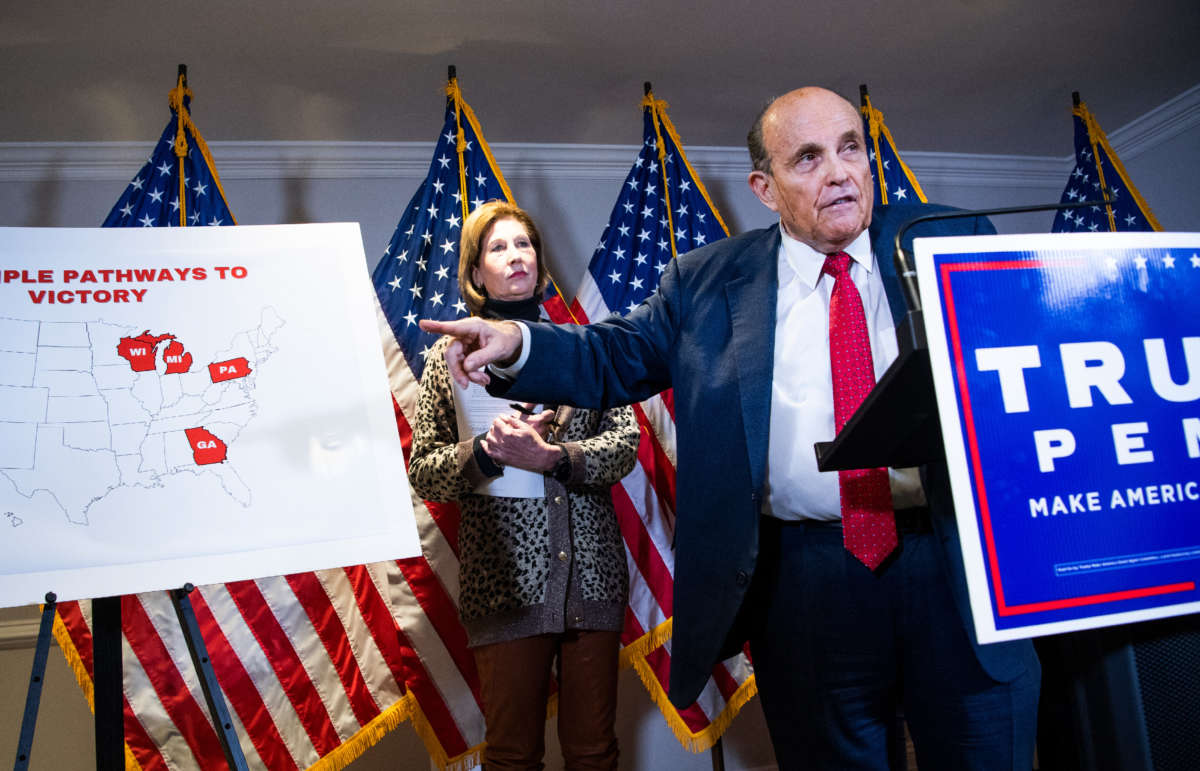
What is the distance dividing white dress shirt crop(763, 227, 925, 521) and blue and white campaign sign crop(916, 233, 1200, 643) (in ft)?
1.18

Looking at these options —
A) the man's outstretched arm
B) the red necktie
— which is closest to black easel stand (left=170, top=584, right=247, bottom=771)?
the man's outstretched arm

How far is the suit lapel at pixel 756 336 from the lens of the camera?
110cm

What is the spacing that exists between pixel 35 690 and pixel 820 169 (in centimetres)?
134

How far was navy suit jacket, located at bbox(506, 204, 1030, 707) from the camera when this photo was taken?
3.54 ft

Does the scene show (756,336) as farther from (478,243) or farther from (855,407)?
(478,243)

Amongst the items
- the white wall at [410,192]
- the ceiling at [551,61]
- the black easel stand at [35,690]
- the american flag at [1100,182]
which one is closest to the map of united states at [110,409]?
the black easel stand at [35,690]

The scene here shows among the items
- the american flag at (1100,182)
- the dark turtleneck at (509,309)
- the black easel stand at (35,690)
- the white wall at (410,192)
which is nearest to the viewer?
the black easel stand at (35,690)

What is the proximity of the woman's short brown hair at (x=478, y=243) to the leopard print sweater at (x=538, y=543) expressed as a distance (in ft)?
0.81

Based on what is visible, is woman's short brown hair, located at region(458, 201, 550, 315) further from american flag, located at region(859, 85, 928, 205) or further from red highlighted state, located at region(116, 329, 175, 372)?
american flag, located at region(859, 85, 928, 205)

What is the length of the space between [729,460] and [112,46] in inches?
89.2

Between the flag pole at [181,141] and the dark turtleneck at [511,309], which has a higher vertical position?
the flag pole at [181,141]

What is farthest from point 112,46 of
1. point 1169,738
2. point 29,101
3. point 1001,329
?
point 1169,738

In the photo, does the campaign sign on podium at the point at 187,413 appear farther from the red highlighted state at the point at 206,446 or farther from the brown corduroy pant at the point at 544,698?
the brown corduroy pant at the point at 544,698

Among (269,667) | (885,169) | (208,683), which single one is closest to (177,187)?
(269,667)
